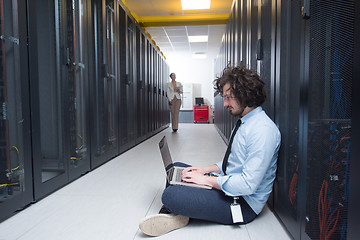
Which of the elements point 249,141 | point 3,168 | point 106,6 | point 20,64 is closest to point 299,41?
point 249,141

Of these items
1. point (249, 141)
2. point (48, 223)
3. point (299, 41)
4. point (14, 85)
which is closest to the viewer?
point (299, 41)

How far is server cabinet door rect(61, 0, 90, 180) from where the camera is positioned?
2.44m

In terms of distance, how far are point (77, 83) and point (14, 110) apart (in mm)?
1024

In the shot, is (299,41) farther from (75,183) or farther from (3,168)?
(75,183)

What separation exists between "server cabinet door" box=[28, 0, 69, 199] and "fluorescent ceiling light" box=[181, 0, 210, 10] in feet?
15.4

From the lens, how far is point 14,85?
171 cm

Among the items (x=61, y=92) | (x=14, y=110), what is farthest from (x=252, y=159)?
(x=61, y=92)

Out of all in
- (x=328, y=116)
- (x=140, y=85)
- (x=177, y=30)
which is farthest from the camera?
(x=177, y=30)

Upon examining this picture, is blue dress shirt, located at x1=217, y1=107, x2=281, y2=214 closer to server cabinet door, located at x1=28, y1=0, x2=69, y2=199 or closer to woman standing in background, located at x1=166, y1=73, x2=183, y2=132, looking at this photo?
server cabinet door, located at x1=28, y1=0, x2=69, y2=199

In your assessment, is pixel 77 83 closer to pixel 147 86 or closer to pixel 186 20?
pixel 147 86

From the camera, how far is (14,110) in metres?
1.73

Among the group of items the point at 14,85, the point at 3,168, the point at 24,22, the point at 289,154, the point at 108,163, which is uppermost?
the point at 24,22

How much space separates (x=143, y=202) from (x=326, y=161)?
1322 mm

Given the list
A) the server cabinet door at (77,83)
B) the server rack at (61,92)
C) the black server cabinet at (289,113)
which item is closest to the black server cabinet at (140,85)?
the server rack at (61,92)
